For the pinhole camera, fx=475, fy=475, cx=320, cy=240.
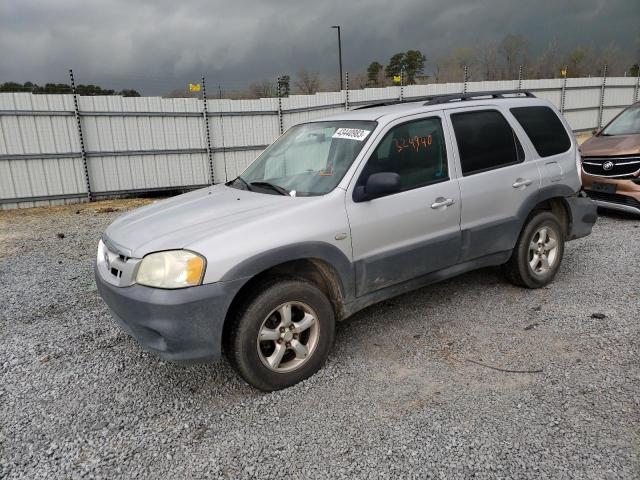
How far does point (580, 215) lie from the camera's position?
4730mm

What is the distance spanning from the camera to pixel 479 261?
13.5 ft

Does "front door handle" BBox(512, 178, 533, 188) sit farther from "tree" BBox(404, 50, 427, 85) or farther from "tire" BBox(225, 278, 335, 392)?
"tree" BBox(404, 50, 427, 85)

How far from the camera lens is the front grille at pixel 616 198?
6.98m

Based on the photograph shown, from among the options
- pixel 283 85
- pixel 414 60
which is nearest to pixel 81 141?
pixel 283 85

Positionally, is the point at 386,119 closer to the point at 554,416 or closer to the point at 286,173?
the point at 286,173

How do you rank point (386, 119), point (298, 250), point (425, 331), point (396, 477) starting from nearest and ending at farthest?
point (396, 477) → point (298, 250) → point (386, 119) → point (425, 331)

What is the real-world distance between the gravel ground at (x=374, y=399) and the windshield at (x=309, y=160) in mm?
1292

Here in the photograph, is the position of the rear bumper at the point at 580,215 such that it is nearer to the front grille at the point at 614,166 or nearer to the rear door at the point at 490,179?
the rear door at the point at 490,179

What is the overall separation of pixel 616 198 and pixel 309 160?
572cm

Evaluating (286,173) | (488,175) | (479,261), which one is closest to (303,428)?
(286,173)

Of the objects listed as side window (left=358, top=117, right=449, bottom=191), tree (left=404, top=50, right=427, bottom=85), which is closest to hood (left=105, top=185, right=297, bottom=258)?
side window (left=358, top=117, right=449, bottom=191)

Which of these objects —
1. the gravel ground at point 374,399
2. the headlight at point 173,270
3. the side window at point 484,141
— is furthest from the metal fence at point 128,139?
the headlight at point 173,270

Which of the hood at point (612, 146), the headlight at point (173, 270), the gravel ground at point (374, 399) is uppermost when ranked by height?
the hood at point (612, 146)

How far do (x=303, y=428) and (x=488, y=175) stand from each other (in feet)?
8.39
